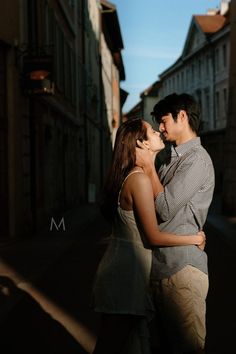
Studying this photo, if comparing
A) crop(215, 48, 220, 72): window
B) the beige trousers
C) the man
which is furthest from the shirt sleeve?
crop(215, 48, 220, 72): window

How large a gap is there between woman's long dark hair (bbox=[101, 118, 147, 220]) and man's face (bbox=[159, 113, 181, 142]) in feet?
0.59

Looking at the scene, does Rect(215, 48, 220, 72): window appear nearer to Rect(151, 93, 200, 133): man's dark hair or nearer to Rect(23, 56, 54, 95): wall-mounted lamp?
Rect(23, 56, 54, 95): wall-mounted lamp

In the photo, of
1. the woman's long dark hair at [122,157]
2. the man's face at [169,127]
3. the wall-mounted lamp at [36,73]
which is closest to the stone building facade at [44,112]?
the wall-mounted lamp at [36,73]

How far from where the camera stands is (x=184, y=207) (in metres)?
3.37

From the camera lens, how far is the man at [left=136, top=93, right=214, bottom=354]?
336cm

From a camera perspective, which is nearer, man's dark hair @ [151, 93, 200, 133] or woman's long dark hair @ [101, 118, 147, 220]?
woman's long dark hair @ [101, 118, 147, 220]

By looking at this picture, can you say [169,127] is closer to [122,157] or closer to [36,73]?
[122,157]

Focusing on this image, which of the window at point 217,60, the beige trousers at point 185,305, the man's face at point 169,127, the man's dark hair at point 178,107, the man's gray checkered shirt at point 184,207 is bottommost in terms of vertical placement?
the beige trousers at point 185,305

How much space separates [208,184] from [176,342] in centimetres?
76

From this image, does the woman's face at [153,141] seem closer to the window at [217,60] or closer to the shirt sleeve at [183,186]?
the shirt sleeve at [183,186]

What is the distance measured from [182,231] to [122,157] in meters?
0.44

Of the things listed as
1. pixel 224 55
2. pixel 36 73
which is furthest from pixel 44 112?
pixel 224 55

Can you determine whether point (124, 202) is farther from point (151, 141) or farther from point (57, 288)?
point (57, 288)

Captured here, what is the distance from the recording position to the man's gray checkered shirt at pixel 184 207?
333 cm
